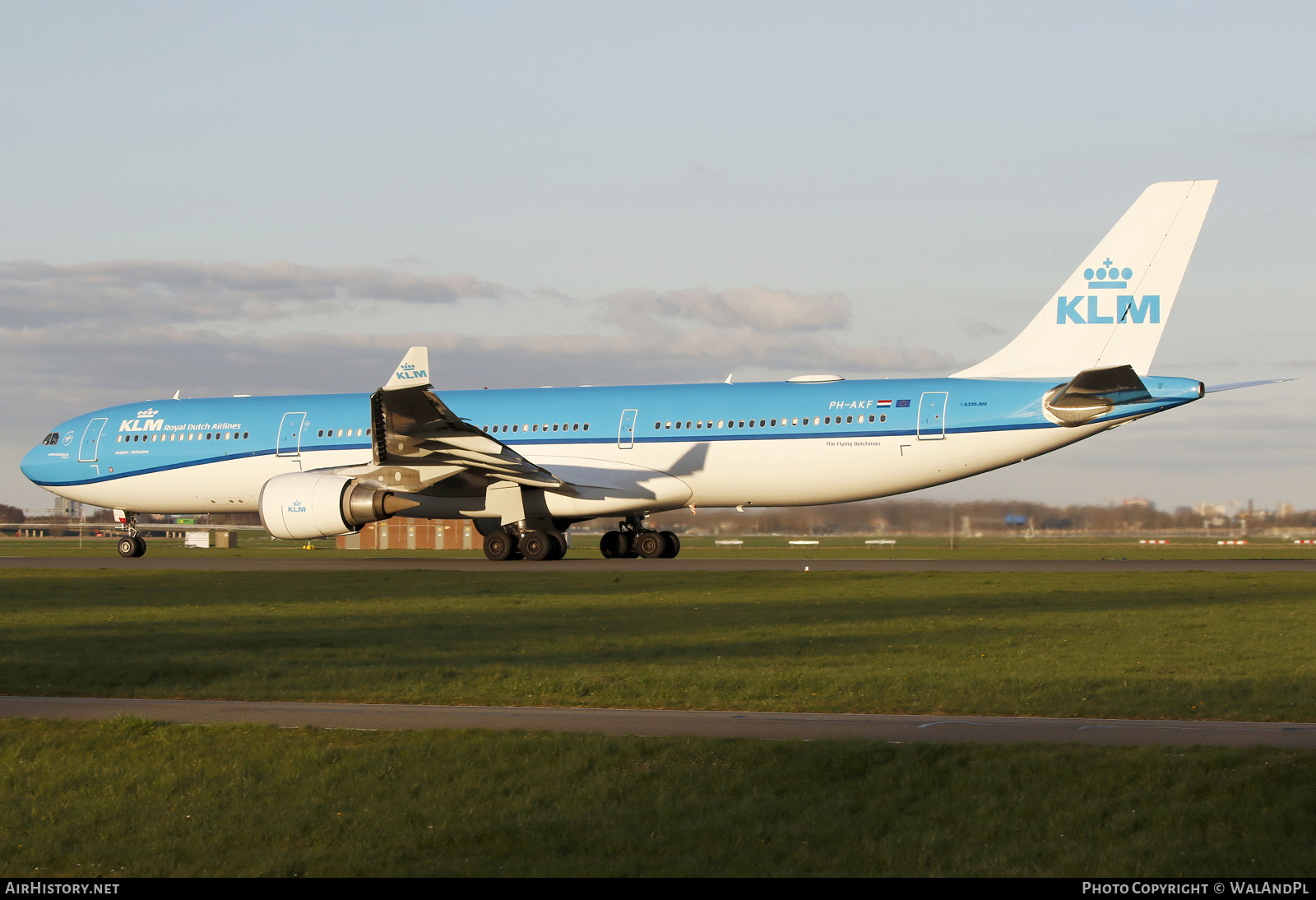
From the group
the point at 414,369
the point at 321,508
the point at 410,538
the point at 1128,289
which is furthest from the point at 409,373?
the point at 410,538

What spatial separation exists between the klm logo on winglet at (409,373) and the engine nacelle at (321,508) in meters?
3.78

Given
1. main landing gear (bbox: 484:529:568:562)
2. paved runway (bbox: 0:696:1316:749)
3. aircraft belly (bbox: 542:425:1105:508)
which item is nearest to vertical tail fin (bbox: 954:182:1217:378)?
aircraft belly (bbox: 542:425:1105:508)

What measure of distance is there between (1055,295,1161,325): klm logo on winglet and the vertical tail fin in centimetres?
2

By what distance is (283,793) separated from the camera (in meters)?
8.99

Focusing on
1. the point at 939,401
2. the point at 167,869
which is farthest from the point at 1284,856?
the point at 939,401

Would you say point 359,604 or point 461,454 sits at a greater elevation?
point 461,454

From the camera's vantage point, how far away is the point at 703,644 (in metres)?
16.6

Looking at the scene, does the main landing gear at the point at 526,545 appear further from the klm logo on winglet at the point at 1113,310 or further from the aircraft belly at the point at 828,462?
the klm logo on winglet at the point at 1113,310

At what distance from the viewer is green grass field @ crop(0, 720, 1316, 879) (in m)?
7.45

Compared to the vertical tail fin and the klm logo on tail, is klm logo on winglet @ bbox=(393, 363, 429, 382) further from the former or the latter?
the klm logo on tail

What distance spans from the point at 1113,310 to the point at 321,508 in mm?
19931

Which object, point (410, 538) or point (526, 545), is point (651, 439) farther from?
point (410, 538)
